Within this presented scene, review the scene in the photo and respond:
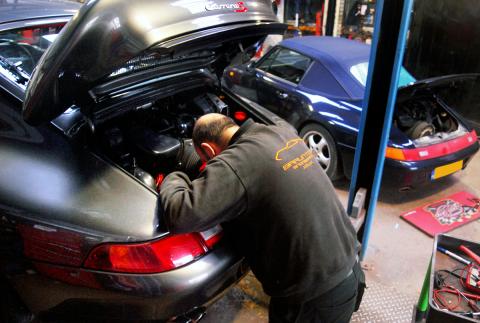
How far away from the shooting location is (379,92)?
2104mm

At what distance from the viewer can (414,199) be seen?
348 cm

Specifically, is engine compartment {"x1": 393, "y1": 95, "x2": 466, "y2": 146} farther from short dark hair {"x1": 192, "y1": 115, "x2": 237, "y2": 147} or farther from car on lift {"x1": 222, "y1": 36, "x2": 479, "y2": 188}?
short dark hair {"x1": 192, "y1": 115, "x2": 237, "y2": 147}

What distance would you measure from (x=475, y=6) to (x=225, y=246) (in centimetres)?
447

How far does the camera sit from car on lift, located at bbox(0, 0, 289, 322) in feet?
4.26

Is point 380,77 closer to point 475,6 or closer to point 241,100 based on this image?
point 241,100

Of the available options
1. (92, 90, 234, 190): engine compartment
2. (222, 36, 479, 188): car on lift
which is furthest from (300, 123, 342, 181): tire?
(92, 90, 234, 190): engine compartment

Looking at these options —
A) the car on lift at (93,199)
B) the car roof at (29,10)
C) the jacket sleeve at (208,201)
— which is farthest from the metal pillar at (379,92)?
the car roof at (29,10)

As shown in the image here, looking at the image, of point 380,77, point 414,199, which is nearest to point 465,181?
point 414,199

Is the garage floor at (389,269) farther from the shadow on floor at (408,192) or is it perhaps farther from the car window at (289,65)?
the car window at (289,65)

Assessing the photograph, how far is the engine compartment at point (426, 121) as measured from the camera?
3.38 meters

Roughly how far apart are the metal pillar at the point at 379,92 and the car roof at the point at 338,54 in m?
1.29

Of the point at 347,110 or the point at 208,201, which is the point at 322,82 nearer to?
the point at 347,110

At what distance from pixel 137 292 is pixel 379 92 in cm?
158

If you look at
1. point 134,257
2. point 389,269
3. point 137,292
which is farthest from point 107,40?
point 389,269
